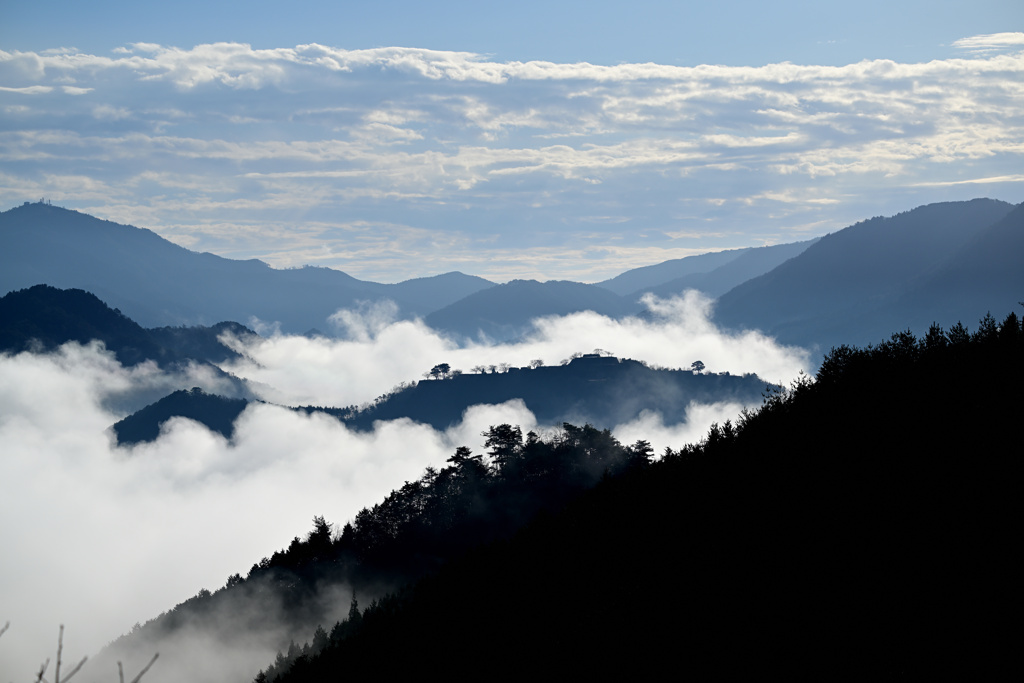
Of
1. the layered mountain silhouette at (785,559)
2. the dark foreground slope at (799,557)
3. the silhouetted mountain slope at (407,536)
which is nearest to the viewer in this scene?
the dark foreground slope at (799,557)

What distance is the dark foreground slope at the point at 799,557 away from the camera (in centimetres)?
3356

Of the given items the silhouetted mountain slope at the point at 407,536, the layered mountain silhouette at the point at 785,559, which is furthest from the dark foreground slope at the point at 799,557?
the silhouetted mountain slope at the point at 407,536

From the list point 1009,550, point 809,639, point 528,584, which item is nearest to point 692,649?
point 809,639

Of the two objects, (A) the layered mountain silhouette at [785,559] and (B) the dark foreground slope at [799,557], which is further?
(A) the layered mountain silhouette at [785,559]

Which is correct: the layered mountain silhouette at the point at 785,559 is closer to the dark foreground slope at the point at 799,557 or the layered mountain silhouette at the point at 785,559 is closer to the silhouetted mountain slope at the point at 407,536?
the dark foreground slope at the point at 799,557

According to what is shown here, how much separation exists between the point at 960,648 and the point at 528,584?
4224 centimetres

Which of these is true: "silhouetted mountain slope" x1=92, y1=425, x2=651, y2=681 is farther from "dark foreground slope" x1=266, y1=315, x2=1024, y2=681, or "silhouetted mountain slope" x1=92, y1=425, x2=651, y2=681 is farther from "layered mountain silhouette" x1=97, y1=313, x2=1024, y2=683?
"dark foreground slope" x1=266, y1=315, x2=1024, y2=681

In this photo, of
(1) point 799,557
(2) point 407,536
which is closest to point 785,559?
(1) point 799,557

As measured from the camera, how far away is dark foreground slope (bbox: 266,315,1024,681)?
33.6 metres

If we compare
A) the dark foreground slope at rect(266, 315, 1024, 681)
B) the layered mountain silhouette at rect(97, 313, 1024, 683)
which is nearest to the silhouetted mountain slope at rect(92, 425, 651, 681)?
the layered mountain silhouette at rect(97, 313, 1024, 683)

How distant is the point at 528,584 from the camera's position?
222 feet

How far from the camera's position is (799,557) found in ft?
137

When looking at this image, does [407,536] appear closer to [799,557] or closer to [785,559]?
[785,559]

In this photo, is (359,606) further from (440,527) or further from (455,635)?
(455,635)
